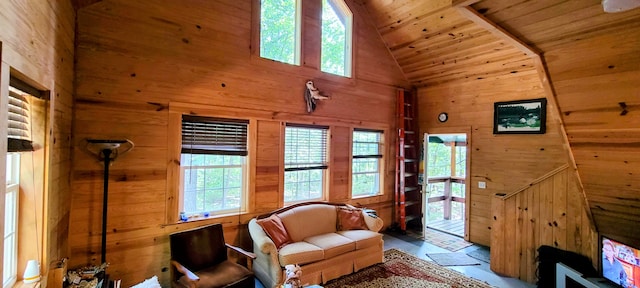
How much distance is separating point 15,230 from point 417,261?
427cm

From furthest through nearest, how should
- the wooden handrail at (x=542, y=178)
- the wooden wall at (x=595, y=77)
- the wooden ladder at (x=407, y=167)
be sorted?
1. the wooden ladder at (x=407, y=167)
2. the wooden handrail at (x=542, y=178)
3. the wooden wall at (x=595, y=77)

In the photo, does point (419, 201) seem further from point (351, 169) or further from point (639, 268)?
point (639, 268)

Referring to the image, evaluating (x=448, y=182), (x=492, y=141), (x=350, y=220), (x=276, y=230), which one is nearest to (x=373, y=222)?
(x=350, y=220)

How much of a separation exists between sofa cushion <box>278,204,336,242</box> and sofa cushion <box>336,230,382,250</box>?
0.24m

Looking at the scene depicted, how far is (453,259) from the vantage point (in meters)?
4.43

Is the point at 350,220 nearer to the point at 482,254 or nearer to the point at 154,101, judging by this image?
the point at 482,254

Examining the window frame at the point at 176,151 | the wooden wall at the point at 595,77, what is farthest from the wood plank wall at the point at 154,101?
the wooden wall at the point at 595,77

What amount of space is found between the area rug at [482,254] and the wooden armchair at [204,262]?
3463mm

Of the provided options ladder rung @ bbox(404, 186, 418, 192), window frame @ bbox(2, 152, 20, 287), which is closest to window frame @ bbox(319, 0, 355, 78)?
ladder rung @ bbox(404, 186, 418, 192)

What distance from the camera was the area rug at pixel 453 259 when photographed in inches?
168

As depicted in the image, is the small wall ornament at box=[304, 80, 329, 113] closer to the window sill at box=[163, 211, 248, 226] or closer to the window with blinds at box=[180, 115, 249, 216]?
the window with blinds at box=[180, 115, 249, 216]

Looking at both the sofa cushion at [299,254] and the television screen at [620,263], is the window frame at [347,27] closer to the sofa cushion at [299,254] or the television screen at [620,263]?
the sofa cushion at [299,254]

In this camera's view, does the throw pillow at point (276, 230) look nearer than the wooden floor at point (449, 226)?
Yes

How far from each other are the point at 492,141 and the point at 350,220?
278 centimetres
